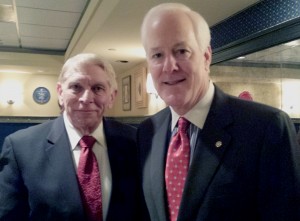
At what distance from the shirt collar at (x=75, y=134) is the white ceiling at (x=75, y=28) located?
187 centimetres

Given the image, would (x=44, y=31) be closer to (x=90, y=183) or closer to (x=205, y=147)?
(x=90, y=183)

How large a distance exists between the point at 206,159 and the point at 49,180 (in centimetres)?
63

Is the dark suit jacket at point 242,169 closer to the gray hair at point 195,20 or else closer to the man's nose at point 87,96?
the gray hair at point 195,20

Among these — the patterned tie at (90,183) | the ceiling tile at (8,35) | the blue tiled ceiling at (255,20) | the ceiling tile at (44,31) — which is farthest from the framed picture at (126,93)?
the patterned tie at (90,183)

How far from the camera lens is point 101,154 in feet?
4.58

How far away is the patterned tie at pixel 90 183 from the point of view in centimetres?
127

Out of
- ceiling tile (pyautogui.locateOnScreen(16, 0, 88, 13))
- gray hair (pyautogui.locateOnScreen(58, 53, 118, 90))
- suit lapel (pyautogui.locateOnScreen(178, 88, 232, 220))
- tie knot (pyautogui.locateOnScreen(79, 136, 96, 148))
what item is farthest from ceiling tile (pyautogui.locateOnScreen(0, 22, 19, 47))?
suit lapel (pyautogui.locateOnScreen(178, 88, 232, 220))

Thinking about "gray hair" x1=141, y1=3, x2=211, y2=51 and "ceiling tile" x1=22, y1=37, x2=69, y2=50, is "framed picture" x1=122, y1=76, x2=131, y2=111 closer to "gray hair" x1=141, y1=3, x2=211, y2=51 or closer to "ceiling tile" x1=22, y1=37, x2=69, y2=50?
"ceiling tile" x1=22, y1=37, x2=69, y2=50

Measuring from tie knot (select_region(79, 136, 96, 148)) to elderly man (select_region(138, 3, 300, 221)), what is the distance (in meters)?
0.27

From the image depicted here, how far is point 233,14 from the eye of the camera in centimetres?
337

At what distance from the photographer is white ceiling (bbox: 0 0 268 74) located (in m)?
3.24

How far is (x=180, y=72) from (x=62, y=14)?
161 inches

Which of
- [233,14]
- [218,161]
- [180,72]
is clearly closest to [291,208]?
[218,161]

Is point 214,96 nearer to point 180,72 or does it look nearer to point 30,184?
point 180,72
